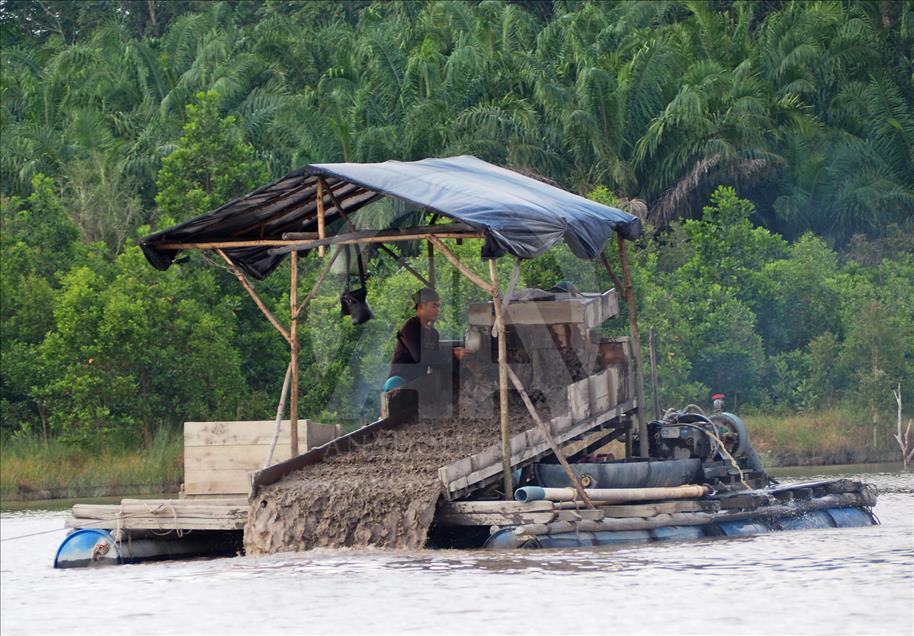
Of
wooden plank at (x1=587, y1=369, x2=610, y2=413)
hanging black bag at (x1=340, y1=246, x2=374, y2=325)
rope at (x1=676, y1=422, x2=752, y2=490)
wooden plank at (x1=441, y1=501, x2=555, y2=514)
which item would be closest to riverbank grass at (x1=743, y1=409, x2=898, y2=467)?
rope at (x1=676, y1=422, x2=752, y2=490)

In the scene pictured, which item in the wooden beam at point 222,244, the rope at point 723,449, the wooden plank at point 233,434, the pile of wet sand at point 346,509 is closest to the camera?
the pile of wet sand at point 346,509

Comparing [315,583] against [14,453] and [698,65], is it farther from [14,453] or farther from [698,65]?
[698,65]

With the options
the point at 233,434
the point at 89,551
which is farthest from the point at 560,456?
the point at 89,551

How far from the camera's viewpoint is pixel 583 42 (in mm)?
41188

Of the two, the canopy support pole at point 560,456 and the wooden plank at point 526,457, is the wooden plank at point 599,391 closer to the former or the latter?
the wooden plank at point 526,457

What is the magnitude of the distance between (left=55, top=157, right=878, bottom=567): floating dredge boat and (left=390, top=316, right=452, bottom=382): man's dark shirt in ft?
0.60

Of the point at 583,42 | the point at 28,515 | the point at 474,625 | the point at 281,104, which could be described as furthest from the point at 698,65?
the point at 474,625

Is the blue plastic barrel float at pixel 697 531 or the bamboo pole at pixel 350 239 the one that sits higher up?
the bamboo pole at pixel 350 239

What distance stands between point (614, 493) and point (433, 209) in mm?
3066

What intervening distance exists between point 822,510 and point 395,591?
6.19 meters

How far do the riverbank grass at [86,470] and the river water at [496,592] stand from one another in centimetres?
1299

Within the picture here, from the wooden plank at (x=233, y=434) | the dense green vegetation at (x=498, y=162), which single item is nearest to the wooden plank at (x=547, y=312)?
the wooden plank at (x=233, y=434)

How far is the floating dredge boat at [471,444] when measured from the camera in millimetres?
14062

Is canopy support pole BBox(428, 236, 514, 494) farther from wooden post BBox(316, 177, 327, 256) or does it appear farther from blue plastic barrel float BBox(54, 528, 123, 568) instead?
blue plastic barrel float BBox(54, 528, 123, 568)
